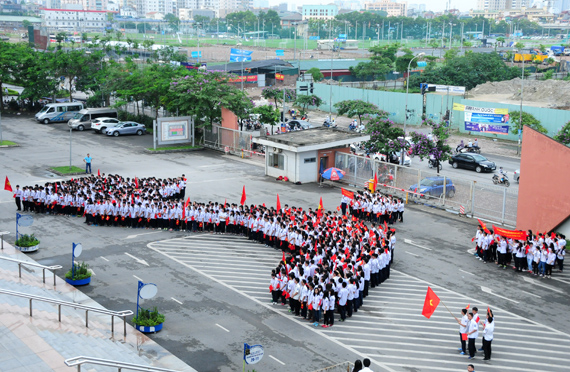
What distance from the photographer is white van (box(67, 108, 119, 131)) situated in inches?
2009

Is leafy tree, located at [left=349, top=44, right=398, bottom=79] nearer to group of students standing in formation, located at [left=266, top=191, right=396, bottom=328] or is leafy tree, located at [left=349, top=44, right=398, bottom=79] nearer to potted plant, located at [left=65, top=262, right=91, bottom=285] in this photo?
group of students standing in formation, located at [left=266, top=191, right=396, bottom=328]

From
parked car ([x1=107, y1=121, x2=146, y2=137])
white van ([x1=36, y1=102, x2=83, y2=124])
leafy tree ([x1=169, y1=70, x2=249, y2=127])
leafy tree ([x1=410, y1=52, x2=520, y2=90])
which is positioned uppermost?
leafy tree ([x1=410, y1=52, x2=520, y2=90])

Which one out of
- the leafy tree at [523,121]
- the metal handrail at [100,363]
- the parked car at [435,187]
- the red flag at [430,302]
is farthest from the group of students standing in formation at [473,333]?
the leafy tree at [523,121]

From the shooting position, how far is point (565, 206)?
2467 cm

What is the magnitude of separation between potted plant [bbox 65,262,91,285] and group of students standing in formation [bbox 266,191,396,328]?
6026 millimetres

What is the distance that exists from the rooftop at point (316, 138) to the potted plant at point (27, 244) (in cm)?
1542

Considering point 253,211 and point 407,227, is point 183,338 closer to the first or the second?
point 253,211

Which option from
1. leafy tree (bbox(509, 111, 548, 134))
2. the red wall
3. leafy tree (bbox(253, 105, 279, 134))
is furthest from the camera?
leafy tree (bbox(509, 111, 548, 134))

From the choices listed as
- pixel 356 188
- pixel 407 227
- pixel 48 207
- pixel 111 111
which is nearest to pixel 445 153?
pixel 356 188

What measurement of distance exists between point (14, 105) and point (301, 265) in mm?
49869

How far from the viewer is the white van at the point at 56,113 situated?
177 ft

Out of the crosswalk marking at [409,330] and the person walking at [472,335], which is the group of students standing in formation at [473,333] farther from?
the crosswalk marking at [409,330]

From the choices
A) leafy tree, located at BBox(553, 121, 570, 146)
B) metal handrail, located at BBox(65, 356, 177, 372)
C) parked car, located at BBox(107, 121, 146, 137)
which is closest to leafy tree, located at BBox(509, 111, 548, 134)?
leafy tree, located at BBox(553, 121, 570, 146)

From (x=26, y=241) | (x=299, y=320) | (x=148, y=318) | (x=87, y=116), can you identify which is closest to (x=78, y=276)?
(x=148, y=318)
